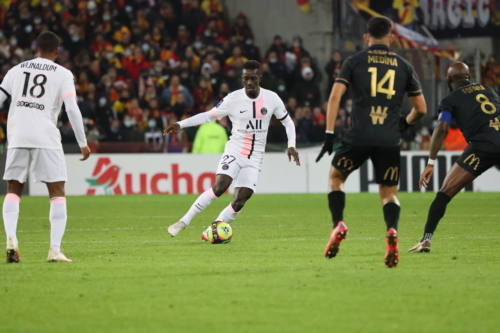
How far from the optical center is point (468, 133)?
27.4ft

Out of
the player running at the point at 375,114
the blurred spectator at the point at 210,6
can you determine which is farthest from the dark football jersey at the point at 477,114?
the blurred spectator at the point at 210,6

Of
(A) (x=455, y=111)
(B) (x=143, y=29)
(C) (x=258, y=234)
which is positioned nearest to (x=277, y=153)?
(B) (x=143, y=29)

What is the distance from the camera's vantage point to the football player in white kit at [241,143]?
984cm

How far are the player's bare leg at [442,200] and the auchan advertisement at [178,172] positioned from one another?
11092 mm

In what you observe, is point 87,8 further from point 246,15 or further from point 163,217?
point 163,217

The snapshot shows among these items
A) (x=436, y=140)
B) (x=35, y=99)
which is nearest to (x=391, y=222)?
(x=436, y=140)

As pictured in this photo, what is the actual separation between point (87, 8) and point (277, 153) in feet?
28.5

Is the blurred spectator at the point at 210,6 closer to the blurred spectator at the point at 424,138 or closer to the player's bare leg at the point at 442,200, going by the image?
the blurred spectator at the point at 424,138

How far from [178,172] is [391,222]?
13.0 m

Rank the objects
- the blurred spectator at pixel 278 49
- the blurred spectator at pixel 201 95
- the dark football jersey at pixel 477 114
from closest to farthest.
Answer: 1. the dark football jersey at pixel 477 114
2. the blurred spectator at pixel 201 95
3. the blurred spectator at pixel 278 49

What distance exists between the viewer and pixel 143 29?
24531 mm

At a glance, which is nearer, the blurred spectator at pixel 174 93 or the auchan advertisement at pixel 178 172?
the auchan advertisement at pixel 178 172

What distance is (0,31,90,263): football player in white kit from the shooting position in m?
7.32

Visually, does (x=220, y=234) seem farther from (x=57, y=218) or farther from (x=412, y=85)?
(x=412, y=85)
